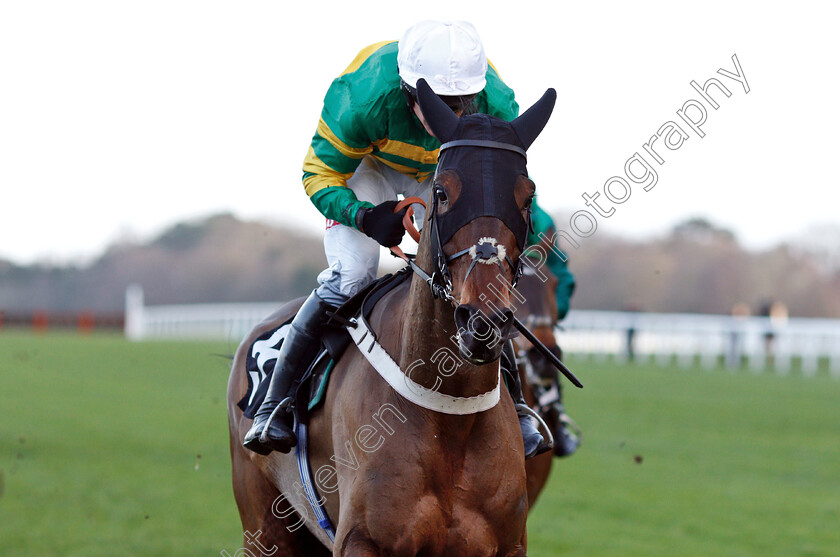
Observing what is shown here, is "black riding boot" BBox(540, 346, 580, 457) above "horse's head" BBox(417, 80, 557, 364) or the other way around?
the other way around

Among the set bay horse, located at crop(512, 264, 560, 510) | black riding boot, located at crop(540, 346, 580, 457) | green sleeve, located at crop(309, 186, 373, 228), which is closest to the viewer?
green sleeve, located at crop(309, 186, 373, 228)

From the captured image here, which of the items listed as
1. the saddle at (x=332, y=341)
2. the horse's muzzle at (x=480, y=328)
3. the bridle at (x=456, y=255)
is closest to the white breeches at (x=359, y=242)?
the saddle at (x=332, y=341)

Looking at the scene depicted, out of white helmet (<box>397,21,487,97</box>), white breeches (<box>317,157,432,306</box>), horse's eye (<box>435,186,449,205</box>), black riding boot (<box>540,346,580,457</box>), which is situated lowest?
black riding boot (<box>540,346,580,457</box>)

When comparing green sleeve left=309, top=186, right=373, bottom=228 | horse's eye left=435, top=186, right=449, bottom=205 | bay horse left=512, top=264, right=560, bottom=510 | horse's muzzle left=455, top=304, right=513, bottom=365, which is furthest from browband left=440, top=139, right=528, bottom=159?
bay horse left=512, top=264, right=560, bottom=510

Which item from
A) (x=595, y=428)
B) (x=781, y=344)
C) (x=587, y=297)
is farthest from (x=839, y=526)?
(x=587, y=297)

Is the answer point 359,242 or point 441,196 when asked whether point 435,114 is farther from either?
point 359,242

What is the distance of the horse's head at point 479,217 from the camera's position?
252 cm

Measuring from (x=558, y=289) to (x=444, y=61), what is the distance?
10.0 ft

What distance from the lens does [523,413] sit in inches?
138

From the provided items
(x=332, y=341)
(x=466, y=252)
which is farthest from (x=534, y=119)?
(x=332, y=341)

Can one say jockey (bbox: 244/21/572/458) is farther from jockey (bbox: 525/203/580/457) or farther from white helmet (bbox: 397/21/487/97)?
jockey (bbox: 525/203/580/457)

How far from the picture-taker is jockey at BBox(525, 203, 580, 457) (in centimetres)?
548

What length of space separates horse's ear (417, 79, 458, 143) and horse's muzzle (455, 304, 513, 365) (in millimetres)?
592

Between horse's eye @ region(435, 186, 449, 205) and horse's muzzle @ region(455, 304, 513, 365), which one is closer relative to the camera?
horse's muzzle @ region(455, 304, 513, 365)
